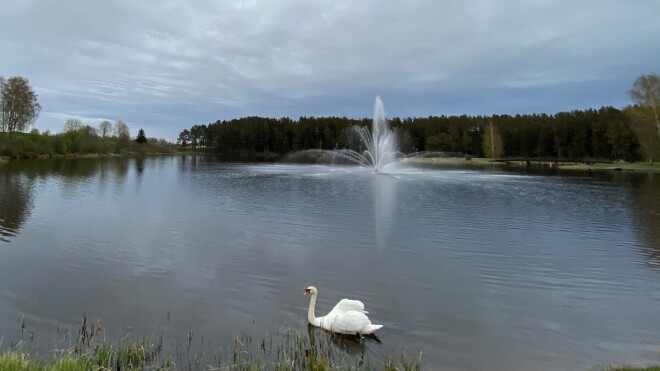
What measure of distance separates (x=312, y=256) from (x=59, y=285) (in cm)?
656

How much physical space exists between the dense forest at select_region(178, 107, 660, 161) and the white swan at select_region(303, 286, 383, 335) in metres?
69.4

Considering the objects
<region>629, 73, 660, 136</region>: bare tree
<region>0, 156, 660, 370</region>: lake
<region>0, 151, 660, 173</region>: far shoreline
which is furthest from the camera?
<region>0, 151, 660, 173</region>: far shoreline

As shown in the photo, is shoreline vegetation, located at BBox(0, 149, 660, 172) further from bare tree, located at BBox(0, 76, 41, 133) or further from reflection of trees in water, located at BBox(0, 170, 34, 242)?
reflection of trees in water, located at BBox(0, 170, 34, 242)

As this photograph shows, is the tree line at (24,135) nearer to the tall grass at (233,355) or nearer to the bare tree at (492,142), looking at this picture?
the tall grass at (233,355)

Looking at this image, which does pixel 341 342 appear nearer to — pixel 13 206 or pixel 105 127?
pixel 13 206

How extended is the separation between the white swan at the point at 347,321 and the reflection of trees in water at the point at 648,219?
9.84 meters

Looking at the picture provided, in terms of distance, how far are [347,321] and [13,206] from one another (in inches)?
862

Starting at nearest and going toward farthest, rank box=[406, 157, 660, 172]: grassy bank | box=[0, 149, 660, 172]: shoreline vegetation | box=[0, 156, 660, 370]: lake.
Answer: box=[0, 156, 660, 370]: lake < box=[406, 157, 660, 172]: grassy bank < box=[0, 149, 660, 172]: shoreline vegetation

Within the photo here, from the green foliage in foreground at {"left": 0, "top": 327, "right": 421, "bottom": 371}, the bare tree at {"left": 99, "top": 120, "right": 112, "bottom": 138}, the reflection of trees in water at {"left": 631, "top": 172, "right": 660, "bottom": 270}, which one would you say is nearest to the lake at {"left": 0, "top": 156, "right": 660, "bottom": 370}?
the reflection of trees in water at {"left": 631, "top": 172, "right": 660, "bottom": 270}

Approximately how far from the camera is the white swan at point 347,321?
7828 mm

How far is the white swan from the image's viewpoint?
25.7ft

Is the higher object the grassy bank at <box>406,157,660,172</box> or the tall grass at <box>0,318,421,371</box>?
the grassy bank at <box>406,157,660,172</box>

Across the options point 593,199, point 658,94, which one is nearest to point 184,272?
point 593,199

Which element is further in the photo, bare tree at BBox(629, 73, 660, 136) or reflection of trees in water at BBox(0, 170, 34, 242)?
bare tree at BBox(629, 73, 660, 136)
